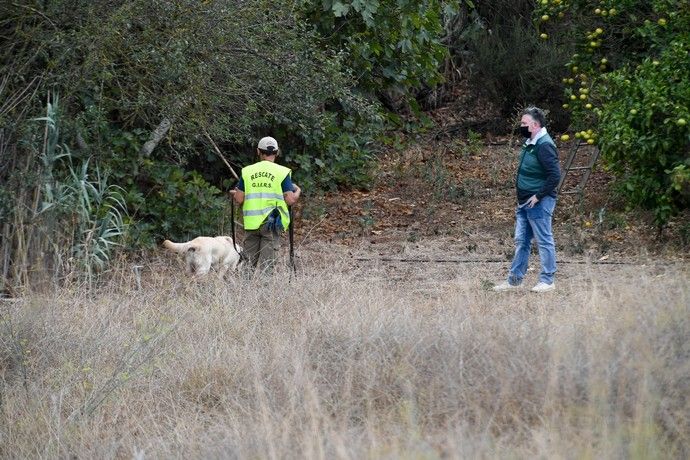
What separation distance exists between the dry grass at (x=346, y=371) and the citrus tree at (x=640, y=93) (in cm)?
247

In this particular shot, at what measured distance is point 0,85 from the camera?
1061 cm

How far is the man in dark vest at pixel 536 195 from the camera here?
32.6ft

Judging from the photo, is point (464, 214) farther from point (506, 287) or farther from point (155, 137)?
point (506, 287)

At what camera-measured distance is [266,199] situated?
1030cm

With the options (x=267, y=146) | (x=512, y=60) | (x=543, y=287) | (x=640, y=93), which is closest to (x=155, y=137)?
(x=267, y=146)

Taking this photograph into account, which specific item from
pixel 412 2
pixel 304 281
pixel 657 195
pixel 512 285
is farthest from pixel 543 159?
pixel 412 2

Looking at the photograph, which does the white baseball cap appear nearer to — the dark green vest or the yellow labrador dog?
the yellow labrador dog

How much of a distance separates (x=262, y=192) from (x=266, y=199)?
70 mm

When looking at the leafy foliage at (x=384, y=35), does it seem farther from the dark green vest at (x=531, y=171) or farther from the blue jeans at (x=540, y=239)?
the blue jeans at (x=540, y=239)

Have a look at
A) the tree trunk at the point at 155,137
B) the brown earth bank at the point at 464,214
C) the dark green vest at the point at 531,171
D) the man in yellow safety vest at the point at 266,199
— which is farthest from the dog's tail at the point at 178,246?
the dark green vest at the point at 531,171

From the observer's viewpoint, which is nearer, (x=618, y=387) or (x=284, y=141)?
(x=618, y=387)

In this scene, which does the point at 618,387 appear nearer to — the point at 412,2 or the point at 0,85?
the point at 0,85

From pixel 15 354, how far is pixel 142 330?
937 millimetres

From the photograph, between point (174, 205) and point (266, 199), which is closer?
point (266, 199)
